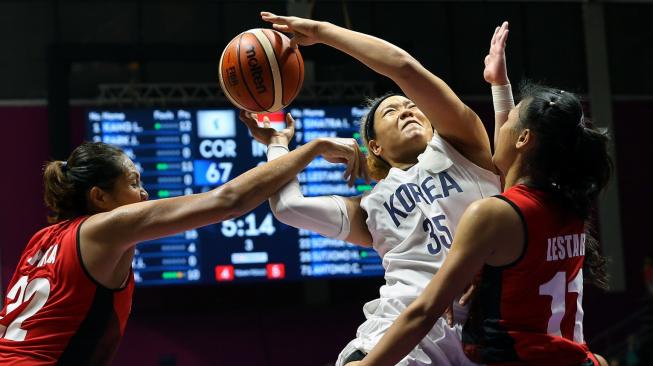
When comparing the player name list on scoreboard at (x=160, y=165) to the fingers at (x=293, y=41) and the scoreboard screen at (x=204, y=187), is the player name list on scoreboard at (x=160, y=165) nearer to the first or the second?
the scoreboard screen at (x=204, y=187)

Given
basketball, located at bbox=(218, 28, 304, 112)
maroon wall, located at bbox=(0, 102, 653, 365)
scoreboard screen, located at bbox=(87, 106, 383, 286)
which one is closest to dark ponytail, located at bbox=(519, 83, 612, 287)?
basketball, located at bbox=(218, 28, 304, 112)

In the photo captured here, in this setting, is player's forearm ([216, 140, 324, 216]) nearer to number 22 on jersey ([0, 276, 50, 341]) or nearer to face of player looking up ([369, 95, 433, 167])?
face of player looking up ([369, 95, 433, 167])

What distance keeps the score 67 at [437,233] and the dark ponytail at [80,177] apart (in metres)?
0.98

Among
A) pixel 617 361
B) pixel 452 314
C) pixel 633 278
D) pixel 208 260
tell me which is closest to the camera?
pixel 452 314

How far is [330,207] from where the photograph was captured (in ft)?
10.0

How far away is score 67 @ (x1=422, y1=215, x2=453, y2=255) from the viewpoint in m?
2.85

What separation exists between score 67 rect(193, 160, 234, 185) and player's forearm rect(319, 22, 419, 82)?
5.83 metres

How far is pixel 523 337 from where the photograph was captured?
2.34m

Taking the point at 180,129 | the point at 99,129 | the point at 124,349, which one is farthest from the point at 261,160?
the point at 124,349

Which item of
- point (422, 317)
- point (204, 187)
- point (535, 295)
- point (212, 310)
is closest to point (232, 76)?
point (422, 317)

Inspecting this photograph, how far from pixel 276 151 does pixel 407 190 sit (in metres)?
0.51

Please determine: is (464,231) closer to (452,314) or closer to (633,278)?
(452,314)

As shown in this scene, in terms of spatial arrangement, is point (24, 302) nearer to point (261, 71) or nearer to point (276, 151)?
point (276, 151)

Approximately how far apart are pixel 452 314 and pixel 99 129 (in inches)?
264
